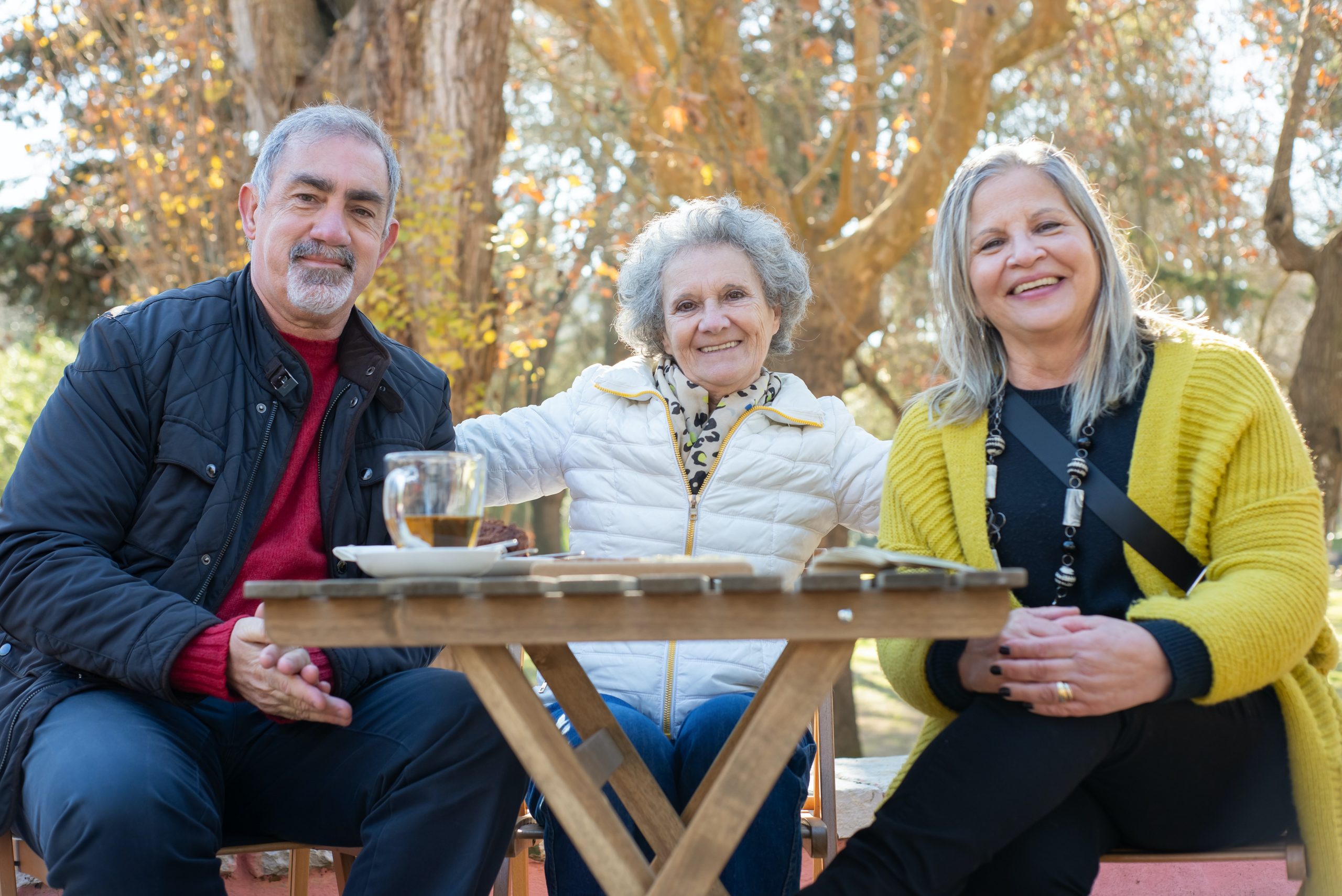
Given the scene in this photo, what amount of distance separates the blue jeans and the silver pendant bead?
726 millimetres

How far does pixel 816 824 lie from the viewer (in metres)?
2.37

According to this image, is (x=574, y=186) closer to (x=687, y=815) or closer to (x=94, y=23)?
(x=94, y=23)

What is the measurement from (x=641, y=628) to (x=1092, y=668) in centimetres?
77

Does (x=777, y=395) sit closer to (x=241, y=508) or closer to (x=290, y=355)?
(x=290, y=355)

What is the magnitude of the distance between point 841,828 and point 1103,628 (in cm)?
233

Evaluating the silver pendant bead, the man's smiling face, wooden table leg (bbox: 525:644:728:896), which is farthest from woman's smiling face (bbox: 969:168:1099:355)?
the man's smiling face

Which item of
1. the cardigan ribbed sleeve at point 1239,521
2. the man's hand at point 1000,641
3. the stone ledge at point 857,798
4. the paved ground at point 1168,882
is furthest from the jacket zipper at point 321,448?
the stone ledge at point 857,798

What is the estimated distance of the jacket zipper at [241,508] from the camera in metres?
2.20

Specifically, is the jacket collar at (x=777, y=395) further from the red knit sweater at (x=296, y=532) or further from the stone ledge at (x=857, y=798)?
the stone ledge at (x=857, y=798)

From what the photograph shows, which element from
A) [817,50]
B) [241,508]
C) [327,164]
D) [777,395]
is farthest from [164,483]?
[817,50]

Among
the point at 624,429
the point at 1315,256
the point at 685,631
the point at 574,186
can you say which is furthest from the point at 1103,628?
the point at 1315,256

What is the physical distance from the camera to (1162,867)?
3754mm

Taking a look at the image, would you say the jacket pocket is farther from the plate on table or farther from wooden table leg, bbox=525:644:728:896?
the plate on table

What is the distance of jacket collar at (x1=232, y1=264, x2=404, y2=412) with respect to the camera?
236cm
